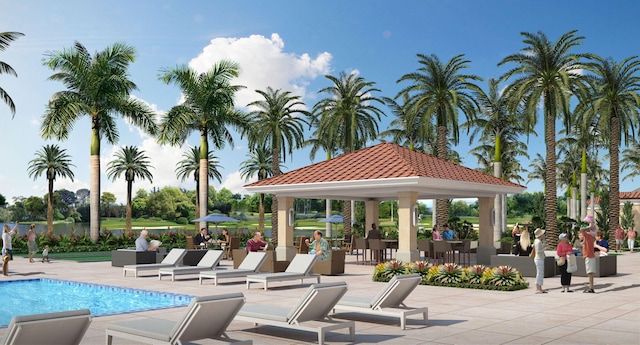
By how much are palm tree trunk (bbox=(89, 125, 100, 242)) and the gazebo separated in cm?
1384

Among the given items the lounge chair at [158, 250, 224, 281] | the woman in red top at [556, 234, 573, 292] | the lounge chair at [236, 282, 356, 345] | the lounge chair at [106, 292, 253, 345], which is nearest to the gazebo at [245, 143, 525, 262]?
the lounge chair at [158, 250, 224, 281]

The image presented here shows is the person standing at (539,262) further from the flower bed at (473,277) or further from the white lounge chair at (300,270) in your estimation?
the white lounge chair at (300,270)

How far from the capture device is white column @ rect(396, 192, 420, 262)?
22.3 metres

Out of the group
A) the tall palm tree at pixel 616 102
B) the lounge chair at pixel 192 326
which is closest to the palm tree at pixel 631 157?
the tall palm tree at pixel 616 102

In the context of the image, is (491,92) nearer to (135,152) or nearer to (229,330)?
(229,330)

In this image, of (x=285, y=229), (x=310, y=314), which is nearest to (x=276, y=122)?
(x=285, y=229)

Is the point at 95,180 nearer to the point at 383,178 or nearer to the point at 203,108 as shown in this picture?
the point at 203,108

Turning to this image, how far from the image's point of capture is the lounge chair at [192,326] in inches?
329

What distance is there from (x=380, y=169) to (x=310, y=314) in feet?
44.8

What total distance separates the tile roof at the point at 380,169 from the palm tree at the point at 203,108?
1438cm

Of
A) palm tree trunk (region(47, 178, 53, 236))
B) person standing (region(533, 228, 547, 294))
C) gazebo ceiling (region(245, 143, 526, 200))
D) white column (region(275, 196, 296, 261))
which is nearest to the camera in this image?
person standing (region(533, 228, 547, 294))

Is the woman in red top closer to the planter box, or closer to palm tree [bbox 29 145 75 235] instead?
the planter box

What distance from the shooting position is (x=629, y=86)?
42.4m

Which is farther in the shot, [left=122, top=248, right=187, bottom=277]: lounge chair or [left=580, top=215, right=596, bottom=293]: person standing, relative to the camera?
[left=122, top=248, right=187, bottom=277]: lounge chair
